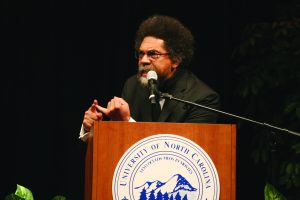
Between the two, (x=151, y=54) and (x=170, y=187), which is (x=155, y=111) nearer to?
(x=151, y=54)

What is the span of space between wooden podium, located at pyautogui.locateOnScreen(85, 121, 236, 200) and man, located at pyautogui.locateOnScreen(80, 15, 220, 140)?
642mm

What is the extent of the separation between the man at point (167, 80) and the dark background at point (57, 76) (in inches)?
35.0

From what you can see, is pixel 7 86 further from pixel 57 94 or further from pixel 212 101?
pixel 212 101

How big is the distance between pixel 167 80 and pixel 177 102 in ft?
0.83

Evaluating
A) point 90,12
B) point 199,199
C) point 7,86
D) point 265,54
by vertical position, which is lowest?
point 199,199

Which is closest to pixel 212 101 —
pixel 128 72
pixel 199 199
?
pixel 199 199

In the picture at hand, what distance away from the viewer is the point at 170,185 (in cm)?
185

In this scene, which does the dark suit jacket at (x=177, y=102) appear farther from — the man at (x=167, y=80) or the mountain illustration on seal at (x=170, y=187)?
the mountain illustration on seal at (x=170, y=187)

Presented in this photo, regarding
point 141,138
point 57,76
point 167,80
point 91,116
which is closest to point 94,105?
point 91,116

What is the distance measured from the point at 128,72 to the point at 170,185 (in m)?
2.12

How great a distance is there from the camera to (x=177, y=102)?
2588 mm

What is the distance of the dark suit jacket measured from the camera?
8.38 feet

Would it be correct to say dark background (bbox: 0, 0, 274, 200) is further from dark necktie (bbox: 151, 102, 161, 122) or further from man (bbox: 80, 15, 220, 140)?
dark necktie (bbox: 151, 102, 161, 122)

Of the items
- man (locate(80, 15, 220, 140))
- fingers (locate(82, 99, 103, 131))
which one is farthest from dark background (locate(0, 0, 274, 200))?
fingers (locate(82, 99, 103, 131))
